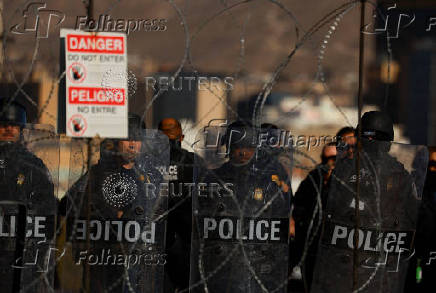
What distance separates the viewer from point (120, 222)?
746 centimetres

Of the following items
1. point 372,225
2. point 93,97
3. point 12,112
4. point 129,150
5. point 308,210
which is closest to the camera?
point 93,97

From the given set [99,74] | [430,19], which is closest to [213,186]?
[99,74]

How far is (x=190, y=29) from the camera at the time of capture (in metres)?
10.0

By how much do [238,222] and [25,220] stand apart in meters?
1.63

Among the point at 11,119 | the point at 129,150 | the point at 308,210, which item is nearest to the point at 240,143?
Result: the point at 129,150

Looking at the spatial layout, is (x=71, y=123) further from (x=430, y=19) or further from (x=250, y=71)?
(x=430, y=19)

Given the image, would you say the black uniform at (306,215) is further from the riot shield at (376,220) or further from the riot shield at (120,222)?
the riot shield at (120,222)

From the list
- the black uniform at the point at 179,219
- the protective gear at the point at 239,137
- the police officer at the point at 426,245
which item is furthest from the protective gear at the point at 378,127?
the black uniform at the point at 179,219

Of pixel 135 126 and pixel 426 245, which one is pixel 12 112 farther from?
pixel 426 245

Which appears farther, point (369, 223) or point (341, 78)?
point (341, 78)

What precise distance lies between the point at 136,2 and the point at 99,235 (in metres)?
3.38

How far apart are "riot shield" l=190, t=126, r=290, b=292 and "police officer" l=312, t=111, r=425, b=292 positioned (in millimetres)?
381

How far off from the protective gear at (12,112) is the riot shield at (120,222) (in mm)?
796

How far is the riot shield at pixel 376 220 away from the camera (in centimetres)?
727
